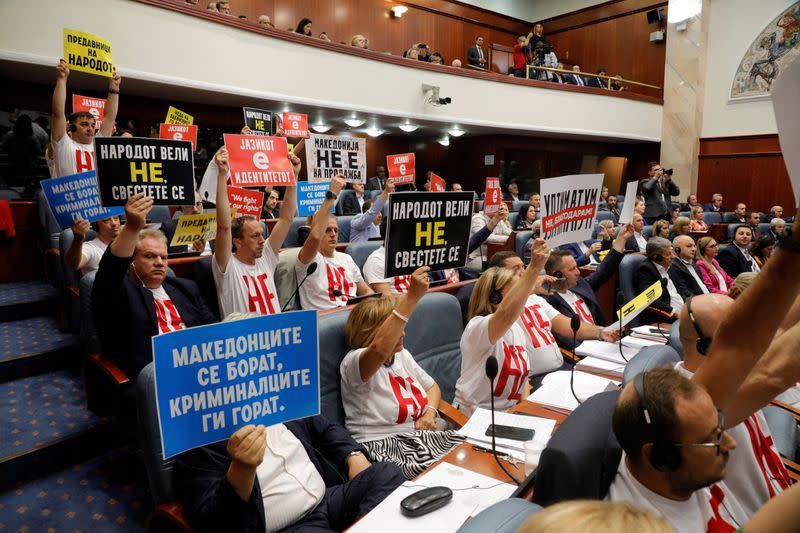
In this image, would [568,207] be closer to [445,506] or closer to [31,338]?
[445,506]

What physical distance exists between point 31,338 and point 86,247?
3.28 ft

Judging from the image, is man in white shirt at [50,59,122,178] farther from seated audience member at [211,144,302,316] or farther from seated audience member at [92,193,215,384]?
seated audience member at [92,193,215,384]

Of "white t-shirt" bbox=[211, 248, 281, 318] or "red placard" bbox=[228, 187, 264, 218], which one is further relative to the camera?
"red placard" bbox=[228, 187, 264, 218]

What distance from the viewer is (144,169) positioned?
9.27 ft

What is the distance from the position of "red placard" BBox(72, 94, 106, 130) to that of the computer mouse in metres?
4.71

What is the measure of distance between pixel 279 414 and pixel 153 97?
26.4ft

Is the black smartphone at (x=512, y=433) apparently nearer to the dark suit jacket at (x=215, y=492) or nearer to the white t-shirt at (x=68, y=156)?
the dark suit jacket at (x=215, y=492)

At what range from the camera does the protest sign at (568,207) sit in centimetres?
284

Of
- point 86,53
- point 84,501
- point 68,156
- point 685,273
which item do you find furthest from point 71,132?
point 685,273

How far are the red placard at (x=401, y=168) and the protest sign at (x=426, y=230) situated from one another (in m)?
2.84

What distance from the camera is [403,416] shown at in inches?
83.6

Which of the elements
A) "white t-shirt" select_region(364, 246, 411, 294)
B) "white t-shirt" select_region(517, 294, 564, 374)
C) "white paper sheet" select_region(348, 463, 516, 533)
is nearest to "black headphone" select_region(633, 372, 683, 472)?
"white paper sheet" select_region(348, 463, 516, 533)

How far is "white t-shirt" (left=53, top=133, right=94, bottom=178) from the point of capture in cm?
381

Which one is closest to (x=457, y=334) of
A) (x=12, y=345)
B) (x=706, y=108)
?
(x=12, y=345)
